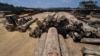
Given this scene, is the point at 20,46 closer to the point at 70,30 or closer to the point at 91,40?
the point at 70,30

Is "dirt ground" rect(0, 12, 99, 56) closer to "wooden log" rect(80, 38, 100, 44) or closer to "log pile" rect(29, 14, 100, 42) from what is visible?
"wooden log" rect(80, 38, 100, 44)

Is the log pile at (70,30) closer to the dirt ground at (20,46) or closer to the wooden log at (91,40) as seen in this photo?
the wooden log at (91,40)

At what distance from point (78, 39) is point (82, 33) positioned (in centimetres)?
55

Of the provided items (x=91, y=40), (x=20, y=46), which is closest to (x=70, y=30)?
(x=91, y=40)

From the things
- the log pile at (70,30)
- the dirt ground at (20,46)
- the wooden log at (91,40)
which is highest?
the log pile at (70,30)

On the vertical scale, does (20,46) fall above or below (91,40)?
below

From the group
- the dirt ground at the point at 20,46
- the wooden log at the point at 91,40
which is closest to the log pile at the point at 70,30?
the wooden log at the point at 91,40

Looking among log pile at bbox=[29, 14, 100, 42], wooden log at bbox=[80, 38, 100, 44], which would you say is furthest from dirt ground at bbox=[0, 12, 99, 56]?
log pile at bbox=[29, 14, 100, 42]

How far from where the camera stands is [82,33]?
943 centimetres

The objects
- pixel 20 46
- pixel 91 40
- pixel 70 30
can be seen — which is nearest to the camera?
pixel 20 46

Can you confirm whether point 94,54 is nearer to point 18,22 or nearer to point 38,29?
point 38,29

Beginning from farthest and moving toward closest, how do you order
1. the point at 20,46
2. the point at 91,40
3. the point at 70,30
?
1. the point at 70,30
2. the point at 91,40
3. the point at 20,46

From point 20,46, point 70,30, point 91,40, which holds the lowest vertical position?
point 20,46

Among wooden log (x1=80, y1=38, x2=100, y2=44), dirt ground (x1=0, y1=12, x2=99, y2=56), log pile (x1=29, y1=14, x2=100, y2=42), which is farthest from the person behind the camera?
log pile (x1=29, y1=14, x2=100, y2=42)
